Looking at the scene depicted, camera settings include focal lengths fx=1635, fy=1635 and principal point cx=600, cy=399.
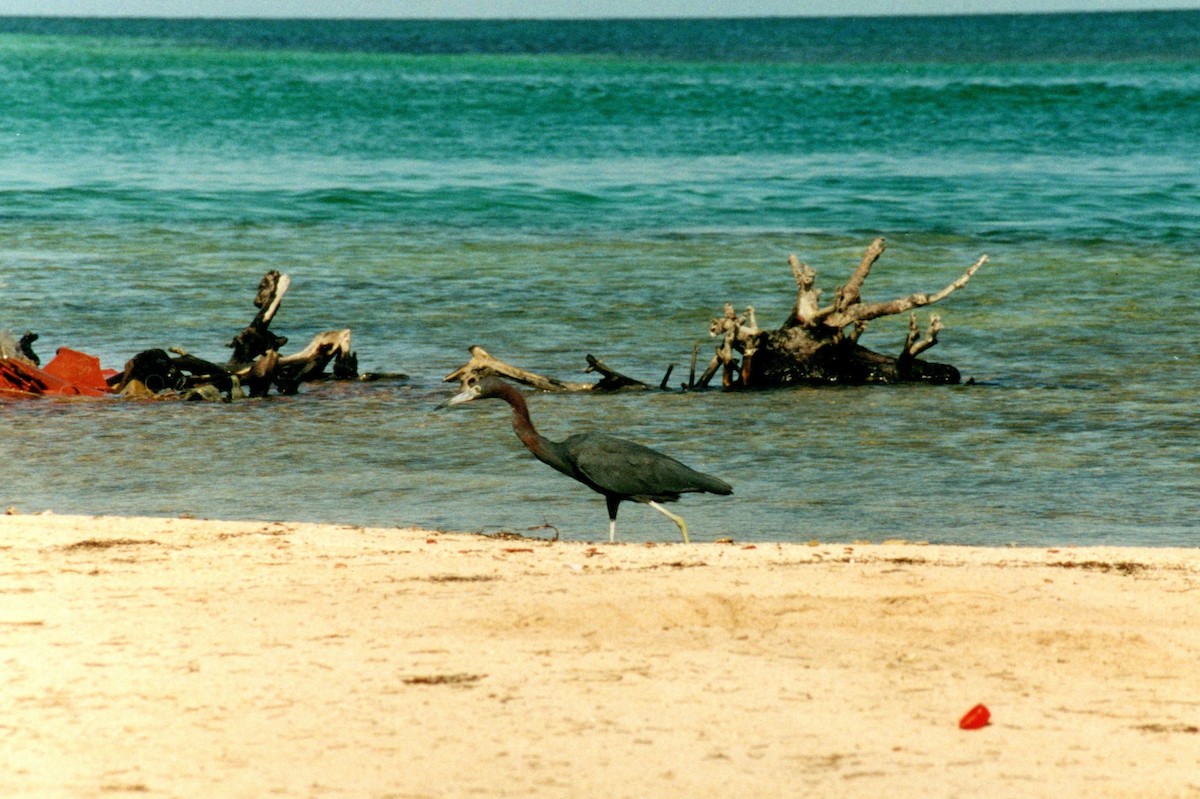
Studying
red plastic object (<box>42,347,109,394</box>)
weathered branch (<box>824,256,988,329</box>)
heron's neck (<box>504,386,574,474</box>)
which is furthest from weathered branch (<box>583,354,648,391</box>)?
heron's neck (<box>504,386,574,474</box>)

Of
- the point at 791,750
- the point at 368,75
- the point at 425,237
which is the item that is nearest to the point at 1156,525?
the point at 791,750

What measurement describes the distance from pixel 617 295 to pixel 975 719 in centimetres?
1507

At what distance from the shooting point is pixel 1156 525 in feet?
32.5

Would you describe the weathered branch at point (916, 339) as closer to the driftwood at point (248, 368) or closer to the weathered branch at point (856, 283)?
the weathered branch at point (856, 283)

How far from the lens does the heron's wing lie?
353 inches

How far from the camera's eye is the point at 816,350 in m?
14.5

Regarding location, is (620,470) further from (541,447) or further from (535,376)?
(535,376)

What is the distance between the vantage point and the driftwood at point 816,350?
46.6 feet

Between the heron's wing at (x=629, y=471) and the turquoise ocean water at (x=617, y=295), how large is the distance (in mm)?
818

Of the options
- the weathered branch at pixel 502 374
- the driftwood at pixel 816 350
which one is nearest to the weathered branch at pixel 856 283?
the driftwood at pixel 816 350

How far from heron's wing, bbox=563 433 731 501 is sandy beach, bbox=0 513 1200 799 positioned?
0.63 m

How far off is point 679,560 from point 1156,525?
3.46 meters

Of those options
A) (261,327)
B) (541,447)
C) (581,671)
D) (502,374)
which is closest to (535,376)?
(502,374)

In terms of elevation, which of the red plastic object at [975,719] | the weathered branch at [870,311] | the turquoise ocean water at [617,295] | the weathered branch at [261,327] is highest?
the red plastic object at [975,719]
